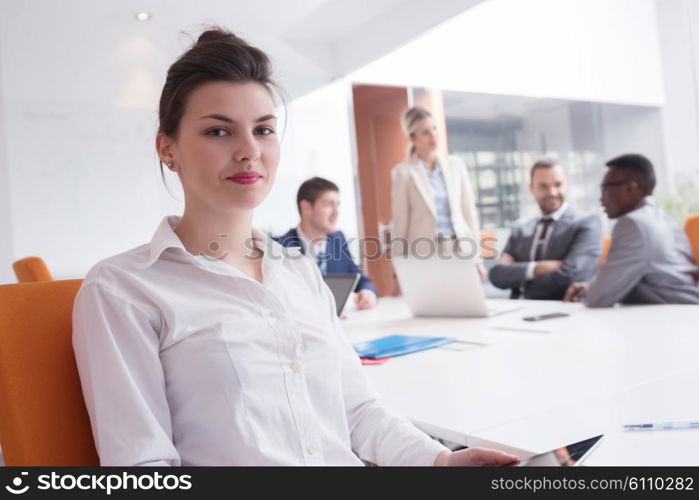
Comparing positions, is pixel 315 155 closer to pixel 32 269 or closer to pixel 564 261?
pixel 564 261

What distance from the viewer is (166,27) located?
5.47 meters

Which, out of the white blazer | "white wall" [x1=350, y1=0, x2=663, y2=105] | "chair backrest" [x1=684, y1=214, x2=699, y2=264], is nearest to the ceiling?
"white wall" [x1=350, y1=0, x2=663, y2=105]

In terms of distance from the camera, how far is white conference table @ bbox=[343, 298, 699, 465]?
1067 mm

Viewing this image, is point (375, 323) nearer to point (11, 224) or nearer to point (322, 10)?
point (11, 224)

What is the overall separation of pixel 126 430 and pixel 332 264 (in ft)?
9.11

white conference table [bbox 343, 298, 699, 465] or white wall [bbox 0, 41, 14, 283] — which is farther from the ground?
white wall [bbox 0, 41, 14, 283]

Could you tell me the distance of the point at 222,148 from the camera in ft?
3.74

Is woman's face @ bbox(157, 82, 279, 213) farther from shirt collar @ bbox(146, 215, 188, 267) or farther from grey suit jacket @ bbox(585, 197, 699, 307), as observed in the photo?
grey suit jacket @ bbox(585, 197, 699, 307)

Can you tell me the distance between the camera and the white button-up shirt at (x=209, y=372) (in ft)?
3.04

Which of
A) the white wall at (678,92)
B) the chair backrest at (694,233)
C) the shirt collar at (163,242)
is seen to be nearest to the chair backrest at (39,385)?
the shirt collar at (163,242)

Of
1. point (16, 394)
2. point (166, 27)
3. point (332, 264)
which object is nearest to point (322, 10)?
point (166, 27)

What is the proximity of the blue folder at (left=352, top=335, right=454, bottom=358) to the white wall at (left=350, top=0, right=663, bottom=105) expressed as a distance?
4.68 metres

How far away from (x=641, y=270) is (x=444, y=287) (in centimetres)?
79

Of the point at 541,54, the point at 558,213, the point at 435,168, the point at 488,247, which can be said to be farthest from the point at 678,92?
the point at 558,213
